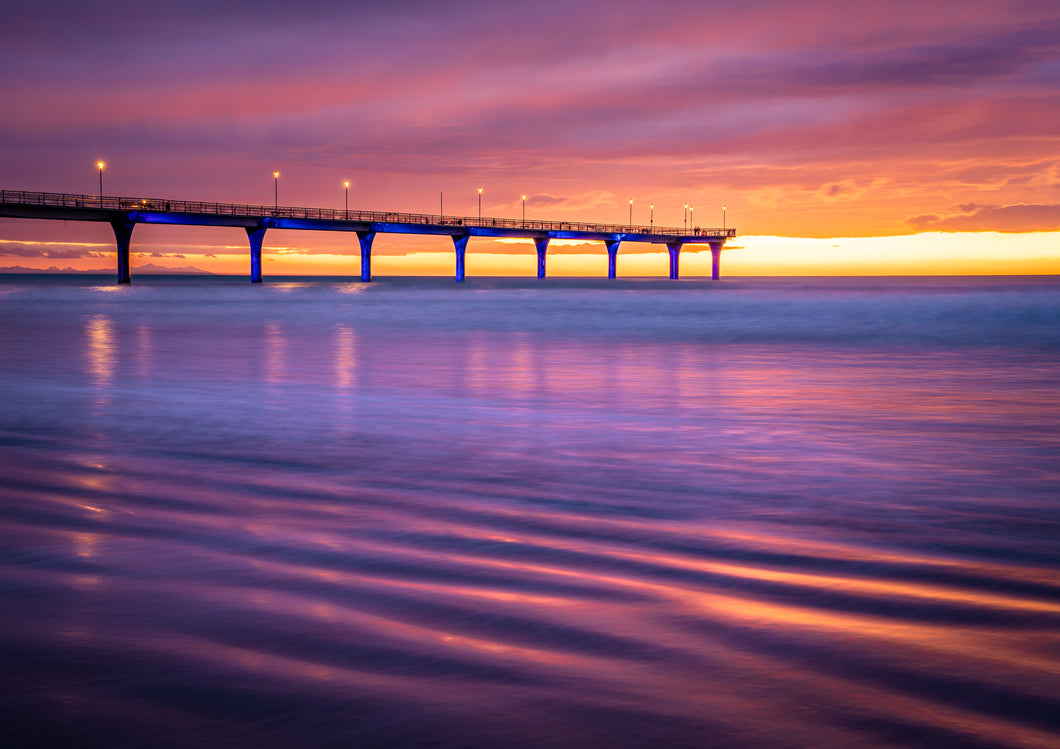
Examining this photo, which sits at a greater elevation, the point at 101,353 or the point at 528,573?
the point at 528,573

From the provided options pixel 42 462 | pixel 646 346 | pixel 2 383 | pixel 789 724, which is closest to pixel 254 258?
pixel 646 346

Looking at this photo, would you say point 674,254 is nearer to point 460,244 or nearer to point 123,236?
point 460,244

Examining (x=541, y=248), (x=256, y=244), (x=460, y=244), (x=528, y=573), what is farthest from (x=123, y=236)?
(x=528, y=573)

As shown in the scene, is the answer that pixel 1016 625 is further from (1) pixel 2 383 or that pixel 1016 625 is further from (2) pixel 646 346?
(2) pixel 646 346

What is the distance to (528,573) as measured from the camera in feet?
17.3

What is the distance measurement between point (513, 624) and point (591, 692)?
847mm

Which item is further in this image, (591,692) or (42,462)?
(42,462)

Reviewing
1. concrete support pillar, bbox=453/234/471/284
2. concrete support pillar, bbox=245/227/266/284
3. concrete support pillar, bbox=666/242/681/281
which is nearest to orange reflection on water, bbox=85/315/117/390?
concrete support pillar, bbox=245/227/266/284

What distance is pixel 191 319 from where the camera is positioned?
4544 centimetres

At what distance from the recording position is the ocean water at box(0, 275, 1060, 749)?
3465 millimetres

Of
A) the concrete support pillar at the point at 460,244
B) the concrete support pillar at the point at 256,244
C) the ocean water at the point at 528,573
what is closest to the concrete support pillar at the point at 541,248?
the concrete support pillar at the point at 460,244

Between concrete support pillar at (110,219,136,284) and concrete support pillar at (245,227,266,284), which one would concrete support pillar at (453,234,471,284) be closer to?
concrete support pillar at (245,227,266,284)

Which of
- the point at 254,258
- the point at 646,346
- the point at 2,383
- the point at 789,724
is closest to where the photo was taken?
the point at 789,724

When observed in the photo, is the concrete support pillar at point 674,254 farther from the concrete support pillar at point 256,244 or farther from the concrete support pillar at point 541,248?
the concrete support pillar at point 256,244
